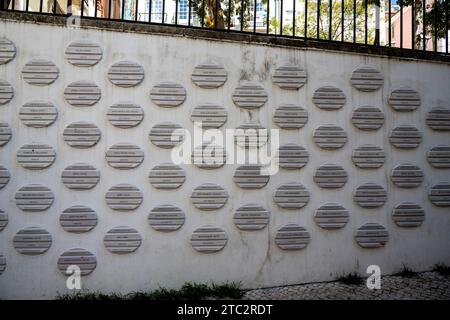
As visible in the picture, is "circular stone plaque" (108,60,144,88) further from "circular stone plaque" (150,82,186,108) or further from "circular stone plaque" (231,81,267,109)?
"circular stone plaque" (231,81,267,109)

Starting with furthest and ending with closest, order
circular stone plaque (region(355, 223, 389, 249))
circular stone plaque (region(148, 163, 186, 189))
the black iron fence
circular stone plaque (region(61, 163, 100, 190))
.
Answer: the black iron fence
circular stone plaque (region(355, 223, 389, 249))
circular stone plaque (region(148, 163, 186, 189))
circular stone plaque (region(61, 163, 100, 190))

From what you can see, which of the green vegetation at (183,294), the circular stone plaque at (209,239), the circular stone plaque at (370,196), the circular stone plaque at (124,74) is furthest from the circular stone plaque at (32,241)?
the circular stone plaque at (370,196)

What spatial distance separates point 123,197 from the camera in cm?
404

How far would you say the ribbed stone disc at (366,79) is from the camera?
4.47 m

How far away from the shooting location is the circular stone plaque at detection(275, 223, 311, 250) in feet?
13.8

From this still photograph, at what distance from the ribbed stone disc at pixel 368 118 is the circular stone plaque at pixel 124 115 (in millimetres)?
2353

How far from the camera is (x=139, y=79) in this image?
4125 mm

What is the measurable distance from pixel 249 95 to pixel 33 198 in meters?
2.44

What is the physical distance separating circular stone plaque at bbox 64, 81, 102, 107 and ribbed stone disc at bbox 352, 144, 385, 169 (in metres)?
2.84

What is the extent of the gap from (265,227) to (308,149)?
38.2 inches

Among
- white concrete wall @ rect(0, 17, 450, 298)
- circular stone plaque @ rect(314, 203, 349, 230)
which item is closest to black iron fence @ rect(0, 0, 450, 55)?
white concrete wall @ rect(0, 17, 450, 298)

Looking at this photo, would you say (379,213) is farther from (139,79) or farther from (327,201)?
(139,79)

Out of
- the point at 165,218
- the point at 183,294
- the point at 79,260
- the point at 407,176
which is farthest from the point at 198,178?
the point at 407,176

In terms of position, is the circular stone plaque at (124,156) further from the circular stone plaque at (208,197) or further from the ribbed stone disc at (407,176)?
the ribbed stone disc at (407,176)
